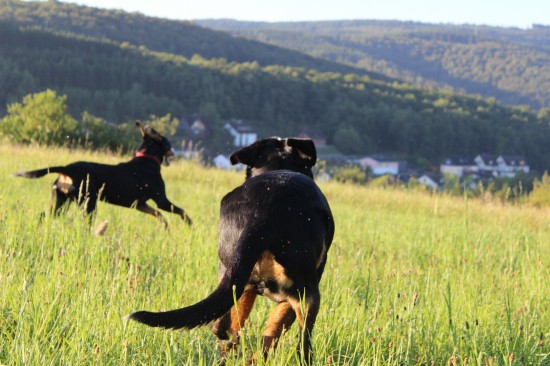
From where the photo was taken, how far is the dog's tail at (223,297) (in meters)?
2.33

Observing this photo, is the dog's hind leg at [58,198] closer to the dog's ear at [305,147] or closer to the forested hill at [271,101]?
the dog's ear at [305,147]

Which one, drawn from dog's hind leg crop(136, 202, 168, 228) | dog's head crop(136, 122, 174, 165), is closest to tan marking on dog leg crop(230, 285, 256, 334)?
dog's hind leg crop(136, 202, 168, 228)

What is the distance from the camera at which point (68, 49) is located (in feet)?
433

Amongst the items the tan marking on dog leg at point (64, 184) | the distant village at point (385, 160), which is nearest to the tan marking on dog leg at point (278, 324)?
the tan marking on dog leg at point (64, 184)

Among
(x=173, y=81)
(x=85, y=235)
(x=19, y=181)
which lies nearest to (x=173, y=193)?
(x=19, y=181)

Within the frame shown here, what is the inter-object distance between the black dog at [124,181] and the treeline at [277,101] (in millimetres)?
112053

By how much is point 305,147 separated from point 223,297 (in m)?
1.31

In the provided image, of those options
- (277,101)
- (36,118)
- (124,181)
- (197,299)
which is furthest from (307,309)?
(277,101)

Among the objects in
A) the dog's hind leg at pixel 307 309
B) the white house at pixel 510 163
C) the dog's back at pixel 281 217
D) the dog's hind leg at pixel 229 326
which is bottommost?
the white house at pixel 510 163

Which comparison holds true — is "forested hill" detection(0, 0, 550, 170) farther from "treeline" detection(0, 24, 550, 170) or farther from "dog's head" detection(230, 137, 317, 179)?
"dog's head" detection(230, 137, 317, 179)

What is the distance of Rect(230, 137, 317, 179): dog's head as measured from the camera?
3.67 m

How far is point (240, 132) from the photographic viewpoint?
126 metres

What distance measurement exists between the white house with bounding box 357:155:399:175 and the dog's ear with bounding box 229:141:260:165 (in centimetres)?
11980

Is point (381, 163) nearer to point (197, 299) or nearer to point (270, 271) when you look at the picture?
point (197, 299)
